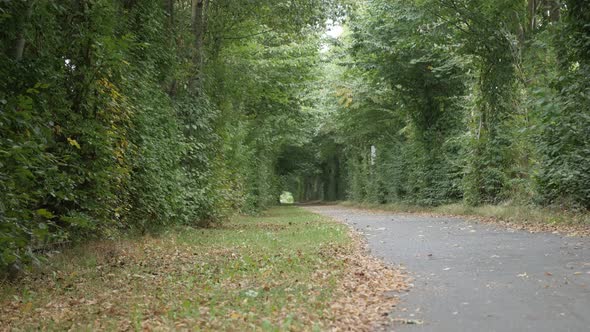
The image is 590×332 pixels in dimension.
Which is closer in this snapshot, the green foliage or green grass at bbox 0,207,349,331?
green grass at bbox 0,207,349,331

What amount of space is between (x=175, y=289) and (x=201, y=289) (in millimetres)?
328

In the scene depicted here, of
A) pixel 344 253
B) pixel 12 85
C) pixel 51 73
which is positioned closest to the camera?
pixel 12 85

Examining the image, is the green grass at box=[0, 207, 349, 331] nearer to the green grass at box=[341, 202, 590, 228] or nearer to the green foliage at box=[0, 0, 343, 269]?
the green foliage at box=[0, 0, 343, 269]

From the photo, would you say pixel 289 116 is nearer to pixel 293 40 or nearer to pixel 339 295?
pixel 293 40

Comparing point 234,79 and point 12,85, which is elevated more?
point 234,79

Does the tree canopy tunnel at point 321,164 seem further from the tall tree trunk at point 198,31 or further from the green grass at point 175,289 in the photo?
the green grass at point 175,289

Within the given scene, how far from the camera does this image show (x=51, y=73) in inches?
277

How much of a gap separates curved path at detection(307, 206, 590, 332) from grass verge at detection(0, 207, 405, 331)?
0.47 metres

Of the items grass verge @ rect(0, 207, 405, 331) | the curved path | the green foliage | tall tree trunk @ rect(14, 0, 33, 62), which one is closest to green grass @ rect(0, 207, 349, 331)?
grass verge @ rect(0, 207, 405, 331)

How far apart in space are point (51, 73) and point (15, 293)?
2.92 meters

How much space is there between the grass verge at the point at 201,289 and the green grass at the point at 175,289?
1 centimetres

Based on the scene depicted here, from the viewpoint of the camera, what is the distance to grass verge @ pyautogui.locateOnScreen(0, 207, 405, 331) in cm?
470

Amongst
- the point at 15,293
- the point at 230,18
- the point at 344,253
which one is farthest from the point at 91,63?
the point at 230,18

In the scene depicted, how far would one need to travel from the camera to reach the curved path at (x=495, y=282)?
15.2 ft
